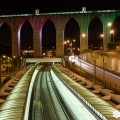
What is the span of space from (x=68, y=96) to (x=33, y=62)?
7178cm

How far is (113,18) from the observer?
327 ft

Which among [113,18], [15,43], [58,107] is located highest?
[113,18]

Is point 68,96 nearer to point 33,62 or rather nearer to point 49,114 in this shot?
point 49,114

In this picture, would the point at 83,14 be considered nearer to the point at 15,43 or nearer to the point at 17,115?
the point at 15,43

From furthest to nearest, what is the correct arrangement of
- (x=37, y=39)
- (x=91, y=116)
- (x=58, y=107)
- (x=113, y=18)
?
1. (x=37, y=39)
2. (x=113, y=18)
3. (x=58, y=107)
4. (x=91, y=116)

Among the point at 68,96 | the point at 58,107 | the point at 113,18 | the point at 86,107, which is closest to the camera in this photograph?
the point at 86,107

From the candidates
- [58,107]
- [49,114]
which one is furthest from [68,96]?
[49,114]

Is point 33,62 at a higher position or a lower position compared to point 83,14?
lower

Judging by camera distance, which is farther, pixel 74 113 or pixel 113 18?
pixel 113 18

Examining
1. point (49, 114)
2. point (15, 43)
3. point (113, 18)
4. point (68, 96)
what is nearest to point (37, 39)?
point (15, 43)

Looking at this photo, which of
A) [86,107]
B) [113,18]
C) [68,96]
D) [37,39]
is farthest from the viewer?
[37,39]

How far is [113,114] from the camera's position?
18984mm

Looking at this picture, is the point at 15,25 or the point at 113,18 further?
the point at 15,25

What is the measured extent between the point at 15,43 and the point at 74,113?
84.9 metres
